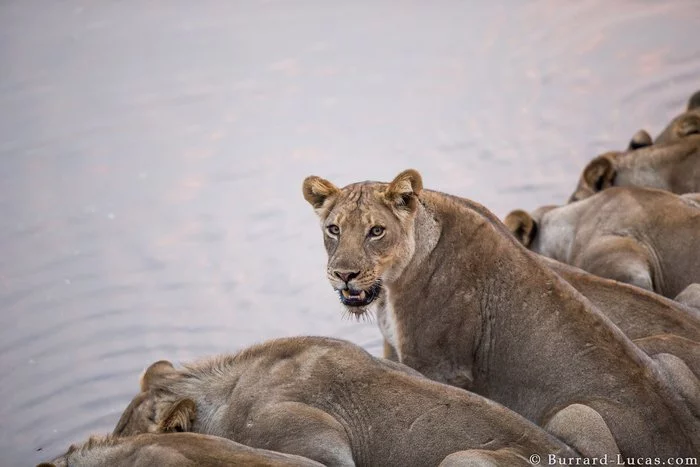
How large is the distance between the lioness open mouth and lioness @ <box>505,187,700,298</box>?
2934 mm

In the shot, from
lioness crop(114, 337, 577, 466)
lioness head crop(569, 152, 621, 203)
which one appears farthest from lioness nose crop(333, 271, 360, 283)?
lioness head crop(569, 152, 621, 203)

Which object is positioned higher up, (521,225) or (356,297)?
(356,297)

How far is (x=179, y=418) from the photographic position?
6.38 m

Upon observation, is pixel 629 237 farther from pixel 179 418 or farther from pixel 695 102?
pixel 179 418

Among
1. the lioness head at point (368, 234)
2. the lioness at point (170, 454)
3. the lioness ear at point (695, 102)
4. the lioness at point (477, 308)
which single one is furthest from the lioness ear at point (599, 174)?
the lioness at point (170, 454)

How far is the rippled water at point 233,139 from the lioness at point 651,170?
6.45ft

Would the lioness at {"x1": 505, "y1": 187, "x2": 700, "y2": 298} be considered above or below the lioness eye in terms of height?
below

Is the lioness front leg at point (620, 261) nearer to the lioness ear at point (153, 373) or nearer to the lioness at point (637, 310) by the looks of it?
the lioness at point (637, 310)

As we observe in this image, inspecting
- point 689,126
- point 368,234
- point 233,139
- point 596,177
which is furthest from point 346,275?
point 233,139

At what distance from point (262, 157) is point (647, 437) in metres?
8.62

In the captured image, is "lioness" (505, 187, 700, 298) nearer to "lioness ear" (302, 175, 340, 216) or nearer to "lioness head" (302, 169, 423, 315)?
"lioness head" (302, 169, 423, 315)

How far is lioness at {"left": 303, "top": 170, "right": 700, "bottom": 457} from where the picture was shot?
22.0 feet

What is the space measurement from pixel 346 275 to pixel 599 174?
470 centimetres

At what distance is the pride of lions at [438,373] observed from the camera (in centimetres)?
613
